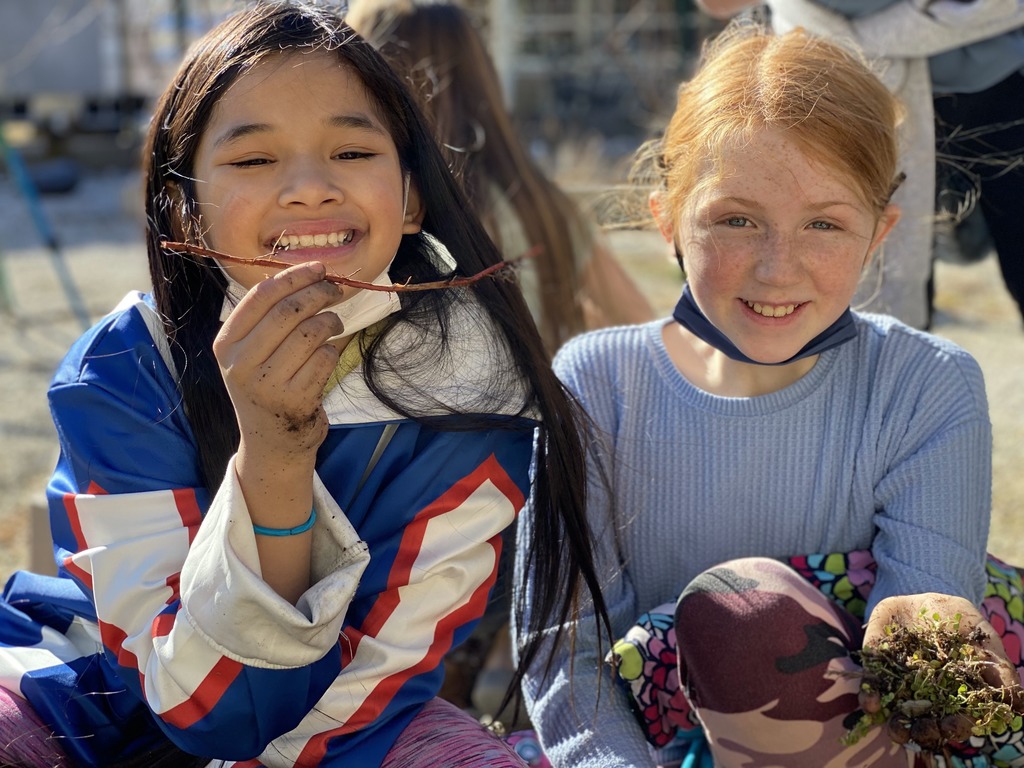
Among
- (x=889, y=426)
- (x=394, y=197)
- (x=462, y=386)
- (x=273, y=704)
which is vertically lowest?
(x=273, y=704)

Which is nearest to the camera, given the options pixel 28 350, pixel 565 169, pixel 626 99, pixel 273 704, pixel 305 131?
pixel 273 704

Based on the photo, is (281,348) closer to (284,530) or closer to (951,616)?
(284,530)

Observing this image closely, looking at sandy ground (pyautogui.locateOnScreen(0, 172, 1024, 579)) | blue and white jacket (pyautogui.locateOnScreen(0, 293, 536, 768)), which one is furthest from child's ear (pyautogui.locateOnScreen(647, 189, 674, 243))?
sandy ground (pyautogui.locateOnScreen(0, 172, 1024, 579))

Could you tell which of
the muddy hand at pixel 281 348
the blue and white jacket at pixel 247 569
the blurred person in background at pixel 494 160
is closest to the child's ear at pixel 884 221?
the blue and white jacket at pixel 247 569

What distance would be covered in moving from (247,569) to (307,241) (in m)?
0.46

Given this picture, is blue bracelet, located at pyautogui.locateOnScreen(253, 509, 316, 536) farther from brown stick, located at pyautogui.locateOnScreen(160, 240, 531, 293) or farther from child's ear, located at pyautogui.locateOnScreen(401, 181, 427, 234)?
child's ear, located at pyautogui.locateOnScreen(401, 181, 427, 234)

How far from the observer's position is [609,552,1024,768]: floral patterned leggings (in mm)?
1605

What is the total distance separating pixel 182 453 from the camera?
167 centimetres

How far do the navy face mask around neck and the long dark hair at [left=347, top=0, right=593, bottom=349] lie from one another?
113 centimetres

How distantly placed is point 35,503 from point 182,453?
4.86 ft

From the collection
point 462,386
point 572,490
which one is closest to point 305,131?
point 462,386

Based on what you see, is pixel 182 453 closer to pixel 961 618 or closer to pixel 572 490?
pixel 572 490

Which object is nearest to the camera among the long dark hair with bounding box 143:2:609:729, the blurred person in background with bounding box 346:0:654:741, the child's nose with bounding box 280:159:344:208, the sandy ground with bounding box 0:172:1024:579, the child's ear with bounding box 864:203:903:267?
the child's nose with bounding box 280:159:344:208

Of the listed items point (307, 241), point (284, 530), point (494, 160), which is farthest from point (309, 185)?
point (494, 160)
